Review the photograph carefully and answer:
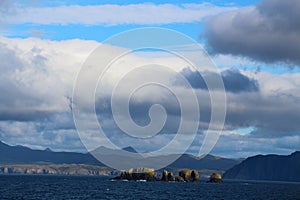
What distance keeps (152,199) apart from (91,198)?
71.9 feet

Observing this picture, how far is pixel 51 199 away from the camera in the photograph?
553 feet

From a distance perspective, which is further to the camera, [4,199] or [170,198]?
[170,198]

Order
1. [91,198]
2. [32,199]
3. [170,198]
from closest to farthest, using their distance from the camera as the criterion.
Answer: [32,199] < [91,198] < [170,198]

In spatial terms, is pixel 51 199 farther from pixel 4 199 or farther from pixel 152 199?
pixel 152 199

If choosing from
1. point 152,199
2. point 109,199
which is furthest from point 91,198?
point 152,199

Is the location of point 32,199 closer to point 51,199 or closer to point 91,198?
point 51,199

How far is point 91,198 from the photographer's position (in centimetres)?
17812

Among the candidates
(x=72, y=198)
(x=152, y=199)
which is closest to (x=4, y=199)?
(x=72, y=198)

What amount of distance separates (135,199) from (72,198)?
22.2 m

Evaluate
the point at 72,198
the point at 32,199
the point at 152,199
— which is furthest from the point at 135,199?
the point at 32,199

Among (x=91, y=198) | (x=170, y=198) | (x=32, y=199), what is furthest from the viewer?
(x=170, y=198)

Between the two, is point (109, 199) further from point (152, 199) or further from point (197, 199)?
point (197, 199)

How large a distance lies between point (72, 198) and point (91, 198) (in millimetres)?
7215

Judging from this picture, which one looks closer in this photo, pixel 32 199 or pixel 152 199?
pixel 32 199
